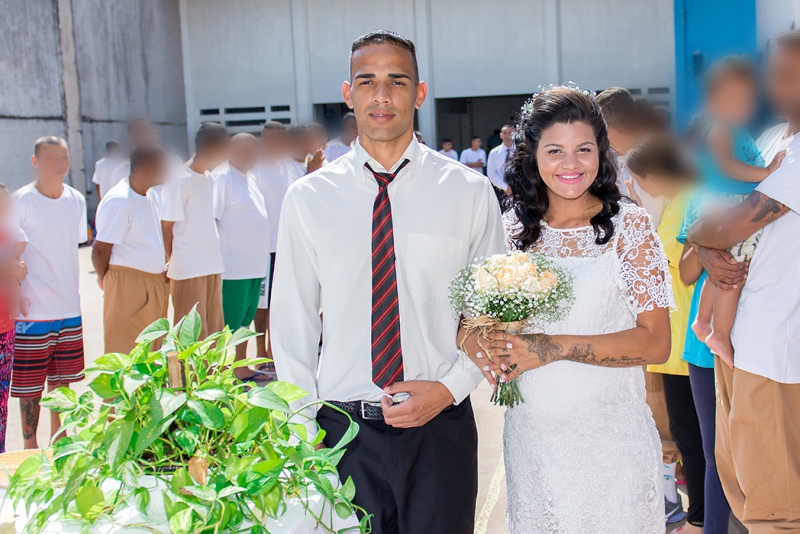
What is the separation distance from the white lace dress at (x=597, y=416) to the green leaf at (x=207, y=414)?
129 centimetres

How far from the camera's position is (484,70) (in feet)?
70.2

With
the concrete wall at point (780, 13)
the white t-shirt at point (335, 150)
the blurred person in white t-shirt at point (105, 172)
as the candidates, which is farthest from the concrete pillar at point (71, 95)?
the concrete wall at point (780, 13)

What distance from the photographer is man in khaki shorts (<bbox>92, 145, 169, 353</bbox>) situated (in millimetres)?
5590

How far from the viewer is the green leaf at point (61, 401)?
1708 millimetres

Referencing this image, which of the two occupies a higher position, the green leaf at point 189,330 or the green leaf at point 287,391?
the green leaf at point 189,330

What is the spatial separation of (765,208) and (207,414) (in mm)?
2278

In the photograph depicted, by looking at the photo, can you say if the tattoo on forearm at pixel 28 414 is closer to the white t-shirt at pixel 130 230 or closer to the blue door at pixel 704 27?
the white t-shirt at pixel 130 230

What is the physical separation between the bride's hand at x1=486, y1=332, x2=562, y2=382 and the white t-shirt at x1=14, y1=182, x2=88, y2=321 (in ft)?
12.5

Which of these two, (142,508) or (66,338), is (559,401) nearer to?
(142,508)

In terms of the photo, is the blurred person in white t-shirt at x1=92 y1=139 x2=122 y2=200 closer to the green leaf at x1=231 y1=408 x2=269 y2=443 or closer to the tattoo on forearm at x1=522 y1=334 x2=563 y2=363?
the tattoo on forearm at x1=522 y1=334 x2=563 y2=363

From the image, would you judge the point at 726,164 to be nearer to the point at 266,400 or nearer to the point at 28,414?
the point at 266,400

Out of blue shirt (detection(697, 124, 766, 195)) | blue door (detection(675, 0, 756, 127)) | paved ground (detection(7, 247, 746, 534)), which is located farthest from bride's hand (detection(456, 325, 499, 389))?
blue door (detection(675, 0, 756, 127))

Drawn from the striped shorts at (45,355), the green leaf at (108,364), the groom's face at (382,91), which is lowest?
the striped shorts at (45,355)

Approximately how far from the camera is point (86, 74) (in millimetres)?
19766
